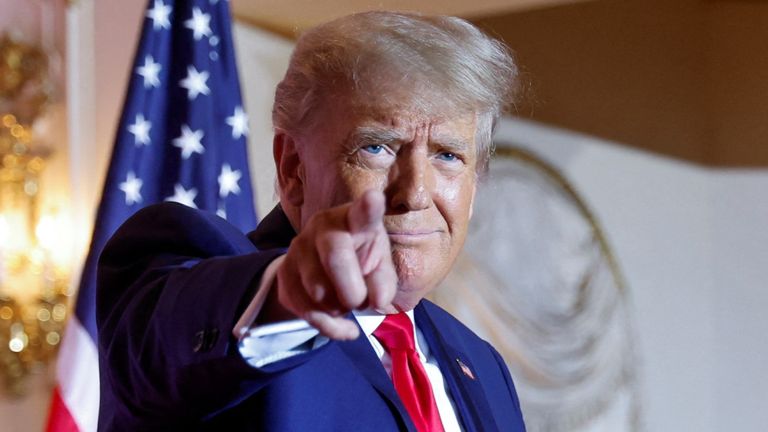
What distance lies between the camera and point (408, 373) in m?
1.45

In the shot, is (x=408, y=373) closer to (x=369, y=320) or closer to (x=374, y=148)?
(x=369, y=320)

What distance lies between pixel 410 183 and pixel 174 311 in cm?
34

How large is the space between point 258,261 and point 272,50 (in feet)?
8.17

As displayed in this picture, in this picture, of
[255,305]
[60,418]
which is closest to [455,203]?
[255,305]

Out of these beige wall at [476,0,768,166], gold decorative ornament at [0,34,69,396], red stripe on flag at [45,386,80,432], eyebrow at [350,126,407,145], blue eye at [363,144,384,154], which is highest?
beige wall at [476,0,768,166]

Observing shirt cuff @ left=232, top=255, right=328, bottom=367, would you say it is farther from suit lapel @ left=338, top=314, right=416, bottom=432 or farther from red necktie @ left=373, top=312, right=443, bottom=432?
red necktie @ left=373, top=312, right=443, bottom=432

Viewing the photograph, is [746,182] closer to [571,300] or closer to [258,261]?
[571,300]

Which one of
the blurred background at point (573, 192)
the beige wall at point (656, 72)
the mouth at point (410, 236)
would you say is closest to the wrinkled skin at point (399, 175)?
the mouth at point (410, 236)

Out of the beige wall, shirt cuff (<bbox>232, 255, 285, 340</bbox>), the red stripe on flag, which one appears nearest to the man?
shirt cuff (<bbox>232, 255, 285, 340</bbox>)

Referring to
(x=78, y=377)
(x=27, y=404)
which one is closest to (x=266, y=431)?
(x=78, y=377)

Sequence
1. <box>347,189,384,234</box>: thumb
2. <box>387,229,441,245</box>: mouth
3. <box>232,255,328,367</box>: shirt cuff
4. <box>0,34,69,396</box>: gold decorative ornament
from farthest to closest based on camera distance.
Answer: <box>0,34,69,396</box>: gold decorative ornament → <box>387,229,441,245</box>: mouth → <box>232,255,328,367</box>: shirt cuff → <box>347,189,384,234</box>: thumb

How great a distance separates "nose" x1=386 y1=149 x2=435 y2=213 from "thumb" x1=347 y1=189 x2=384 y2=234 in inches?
17.3

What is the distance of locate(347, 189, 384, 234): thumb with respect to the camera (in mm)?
823

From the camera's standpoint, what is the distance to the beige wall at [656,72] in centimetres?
450
